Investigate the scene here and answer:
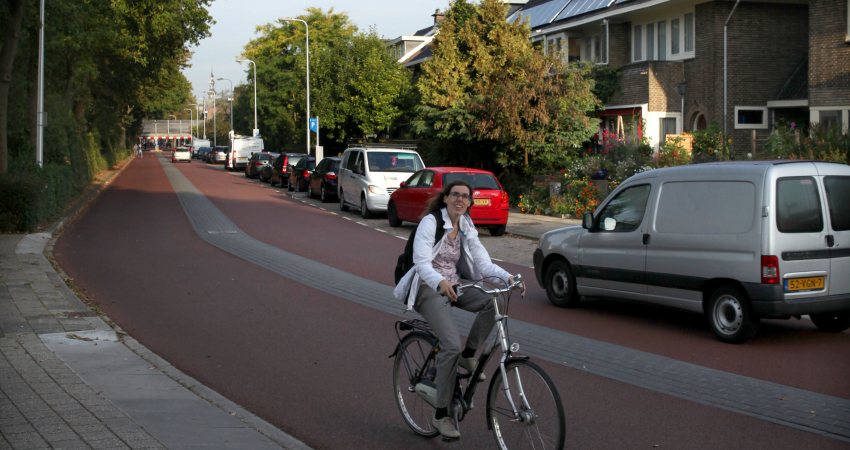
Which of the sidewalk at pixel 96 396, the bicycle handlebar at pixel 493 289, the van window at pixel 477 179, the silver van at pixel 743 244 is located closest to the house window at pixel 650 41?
the van window at pixel 477 179

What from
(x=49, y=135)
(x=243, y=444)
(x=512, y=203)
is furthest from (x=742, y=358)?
(x=49, y=135)

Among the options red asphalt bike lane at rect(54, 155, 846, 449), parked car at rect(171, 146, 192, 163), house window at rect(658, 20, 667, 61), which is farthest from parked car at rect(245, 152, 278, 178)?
parked car at rect(171, 146, 192, 163)

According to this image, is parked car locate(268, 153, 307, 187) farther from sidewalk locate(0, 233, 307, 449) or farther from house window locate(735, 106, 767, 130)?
sidewalk locate(0, 233, 307, 449)

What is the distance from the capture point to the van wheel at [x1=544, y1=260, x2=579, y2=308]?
11.7m

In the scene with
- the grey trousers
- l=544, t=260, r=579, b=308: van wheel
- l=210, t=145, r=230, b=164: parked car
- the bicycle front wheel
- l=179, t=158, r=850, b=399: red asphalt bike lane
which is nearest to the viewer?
the bicycle front wheel

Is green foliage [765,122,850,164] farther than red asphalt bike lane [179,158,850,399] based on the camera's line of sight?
Yes

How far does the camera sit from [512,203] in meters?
29.8

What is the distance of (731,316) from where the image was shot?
9562mm

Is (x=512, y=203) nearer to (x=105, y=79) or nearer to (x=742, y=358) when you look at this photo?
(x=742, y=358)

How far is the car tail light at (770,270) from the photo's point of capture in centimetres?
920

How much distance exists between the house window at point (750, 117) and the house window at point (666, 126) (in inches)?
98.8

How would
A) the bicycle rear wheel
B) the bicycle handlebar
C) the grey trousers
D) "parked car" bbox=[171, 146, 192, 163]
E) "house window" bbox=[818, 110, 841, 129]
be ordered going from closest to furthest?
the bicycle handlebar, the grey trousers, the bicycle rear wheel, "house window" bbox=[818, 110, 841, 129], "parked car" bbox=[171, 146, 192, 163]

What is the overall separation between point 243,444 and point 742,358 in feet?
16.1

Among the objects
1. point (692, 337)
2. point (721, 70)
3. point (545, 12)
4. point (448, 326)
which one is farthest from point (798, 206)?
point (545, 12)
